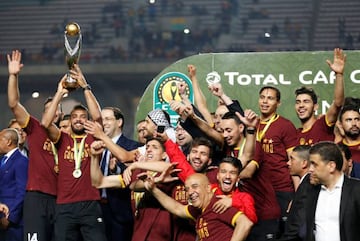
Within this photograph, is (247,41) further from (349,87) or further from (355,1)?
(349,87)

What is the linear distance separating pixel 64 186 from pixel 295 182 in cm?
186

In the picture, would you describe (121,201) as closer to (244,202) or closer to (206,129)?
(206,129)

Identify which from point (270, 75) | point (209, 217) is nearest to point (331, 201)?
point (209, 217)

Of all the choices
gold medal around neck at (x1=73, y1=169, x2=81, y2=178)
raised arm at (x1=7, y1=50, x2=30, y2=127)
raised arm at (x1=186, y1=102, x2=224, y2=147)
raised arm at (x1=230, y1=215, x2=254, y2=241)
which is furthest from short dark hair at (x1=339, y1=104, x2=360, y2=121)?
raised arm at (x1=7, y1=50, x2=30, y2=127)

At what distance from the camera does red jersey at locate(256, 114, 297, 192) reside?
836cm

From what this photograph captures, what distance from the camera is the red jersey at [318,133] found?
8266 mm

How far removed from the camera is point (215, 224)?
7.41m

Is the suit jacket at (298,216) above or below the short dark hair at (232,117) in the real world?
below

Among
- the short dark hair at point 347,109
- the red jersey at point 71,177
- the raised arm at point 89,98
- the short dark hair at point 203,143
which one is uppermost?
the raised arm at point 89,98

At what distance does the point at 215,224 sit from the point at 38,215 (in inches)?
79.8

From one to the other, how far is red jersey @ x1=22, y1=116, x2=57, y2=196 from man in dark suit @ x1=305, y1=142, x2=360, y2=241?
111 inches

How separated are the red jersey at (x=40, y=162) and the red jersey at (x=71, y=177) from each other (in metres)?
0.09

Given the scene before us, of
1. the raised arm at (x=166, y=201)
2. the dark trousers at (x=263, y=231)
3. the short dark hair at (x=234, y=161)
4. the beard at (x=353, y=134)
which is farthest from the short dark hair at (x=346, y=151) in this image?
the raised arm at (x=166, y=201)

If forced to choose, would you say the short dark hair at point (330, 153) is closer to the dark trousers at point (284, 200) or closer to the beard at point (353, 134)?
the beard at point (353, 134)
